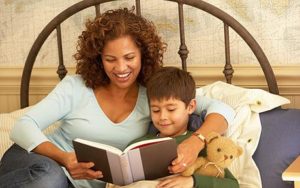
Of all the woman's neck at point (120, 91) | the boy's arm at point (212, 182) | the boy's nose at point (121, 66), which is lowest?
the boy's arm at point (212, 182)

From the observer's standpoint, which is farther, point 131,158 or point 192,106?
point 192,106

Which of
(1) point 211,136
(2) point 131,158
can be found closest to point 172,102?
(1) point 211,136

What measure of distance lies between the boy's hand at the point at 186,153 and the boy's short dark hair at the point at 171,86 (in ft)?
0.45

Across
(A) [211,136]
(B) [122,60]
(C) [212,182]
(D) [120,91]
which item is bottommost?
(C) [212,182]

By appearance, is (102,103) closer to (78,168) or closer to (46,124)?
(46,124)

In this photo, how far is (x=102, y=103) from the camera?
2.01 meters

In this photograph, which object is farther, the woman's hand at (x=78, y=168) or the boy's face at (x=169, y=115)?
the boy's face at (x=169, y=115)

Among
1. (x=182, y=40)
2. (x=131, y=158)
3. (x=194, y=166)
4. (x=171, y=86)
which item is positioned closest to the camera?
(x=131, y=158)

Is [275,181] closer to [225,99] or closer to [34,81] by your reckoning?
[225,99]

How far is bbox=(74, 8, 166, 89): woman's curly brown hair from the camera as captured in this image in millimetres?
1938

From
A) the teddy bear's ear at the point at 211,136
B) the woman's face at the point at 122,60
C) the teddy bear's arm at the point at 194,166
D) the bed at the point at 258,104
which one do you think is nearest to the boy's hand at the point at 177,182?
the teddy bear's arm at the point at 194,166

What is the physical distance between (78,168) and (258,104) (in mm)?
623

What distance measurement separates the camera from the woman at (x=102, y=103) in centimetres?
187

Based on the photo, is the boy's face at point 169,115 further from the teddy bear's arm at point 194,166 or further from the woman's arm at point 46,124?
the woman's arm at point 46,124
